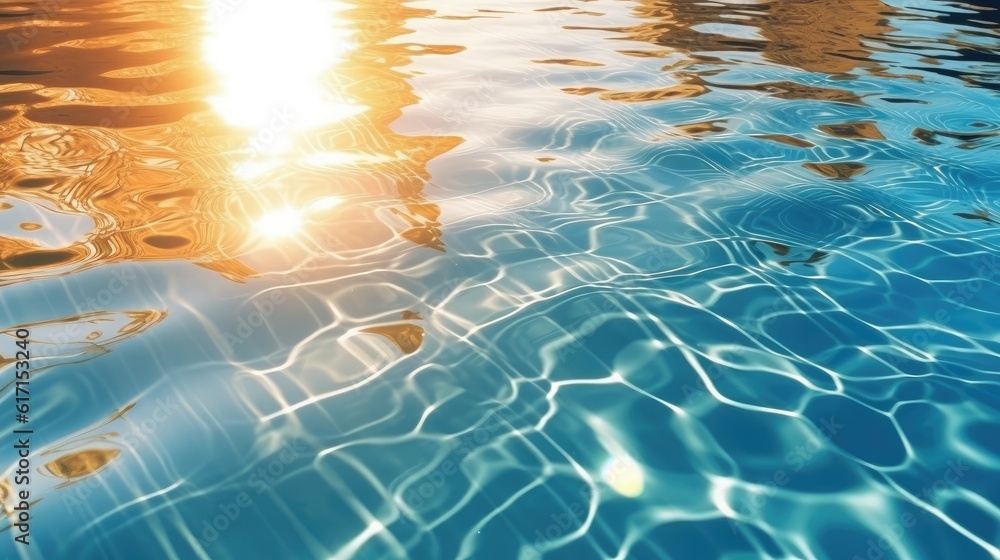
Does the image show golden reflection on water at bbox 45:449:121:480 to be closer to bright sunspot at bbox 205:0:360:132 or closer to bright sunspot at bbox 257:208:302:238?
bright sunspot at bbox 257:208:302:238

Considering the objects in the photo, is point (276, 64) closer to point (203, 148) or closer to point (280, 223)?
point (203, 148)

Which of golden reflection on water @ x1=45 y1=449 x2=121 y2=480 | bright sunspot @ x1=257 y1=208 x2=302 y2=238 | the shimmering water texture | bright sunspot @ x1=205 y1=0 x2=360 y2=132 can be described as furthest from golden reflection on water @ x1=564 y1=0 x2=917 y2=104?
golden reflection on water @ x1=45 y1=449 x2=121 y2=480

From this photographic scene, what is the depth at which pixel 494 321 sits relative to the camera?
239cm

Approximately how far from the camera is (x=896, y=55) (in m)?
6.47

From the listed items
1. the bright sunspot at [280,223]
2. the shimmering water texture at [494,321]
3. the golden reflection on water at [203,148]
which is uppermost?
the golden reflection on water at [203,148]

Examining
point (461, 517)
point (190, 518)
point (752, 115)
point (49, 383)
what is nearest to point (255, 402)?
point (190, 518)

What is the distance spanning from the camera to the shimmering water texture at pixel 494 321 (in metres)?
1.74

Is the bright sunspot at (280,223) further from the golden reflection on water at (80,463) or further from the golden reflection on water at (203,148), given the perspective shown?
the golden reflection on water at (80,463)

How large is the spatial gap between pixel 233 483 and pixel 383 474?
36cm

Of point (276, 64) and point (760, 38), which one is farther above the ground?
point (276, 64)

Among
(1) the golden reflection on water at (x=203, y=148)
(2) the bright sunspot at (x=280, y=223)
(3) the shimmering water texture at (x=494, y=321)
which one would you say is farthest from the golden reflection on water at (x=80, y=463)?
(2) the bright sunspot at (x=280, y=223)

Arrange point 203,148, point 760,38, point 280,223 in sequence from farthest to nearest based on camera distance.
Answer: point 760,38 < point 203,148 < point 280,223

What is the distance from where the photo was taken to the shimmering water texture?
5.70ft

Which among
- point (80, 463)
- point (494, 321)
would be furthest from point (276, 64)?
point (80, 463)
